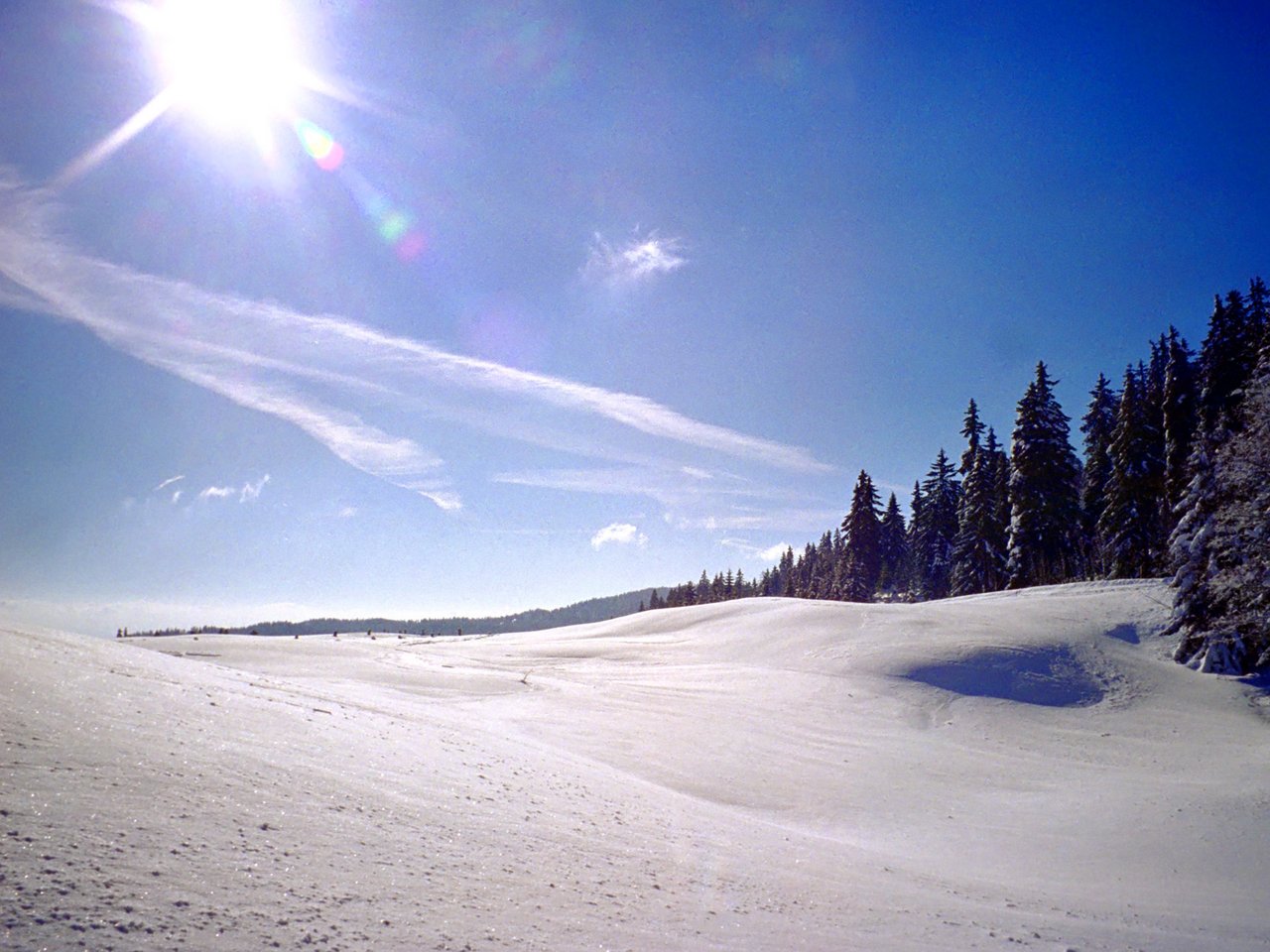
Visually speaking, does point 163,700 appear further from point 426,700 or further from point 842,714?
point 842,714

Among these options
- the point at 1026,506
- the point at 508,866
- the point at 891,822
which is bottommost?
the point at 891,822

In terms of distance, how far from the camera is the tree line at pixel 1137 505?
19641 mm

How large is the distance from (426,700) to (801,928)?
599 inches

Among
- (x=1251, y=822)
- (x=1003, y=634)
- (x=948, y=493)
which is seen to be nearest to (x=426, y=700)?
(x=1251, y=822)

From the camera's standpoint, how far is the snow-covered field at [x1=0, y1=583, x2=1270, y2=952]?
156 inches

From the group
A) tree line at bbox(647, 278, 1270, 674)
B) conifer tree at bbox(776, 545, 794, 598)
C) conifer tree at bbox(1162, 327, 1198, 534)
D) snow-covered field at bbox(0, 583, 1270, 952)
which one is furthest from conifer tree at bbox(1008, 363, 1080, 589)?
conifer tree at bbox(776, 545, 794, 598)

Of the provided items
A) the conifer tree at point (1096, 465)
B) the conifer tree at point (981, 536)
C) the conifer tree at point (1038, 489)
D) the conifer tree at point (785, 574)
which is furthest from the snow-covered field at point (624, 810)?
the conifer tree at point (785, 574)

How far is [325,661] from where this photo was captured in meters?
26.7

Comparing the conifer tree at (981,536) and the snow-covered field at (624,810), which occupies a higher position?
A: the conifer tree at (981,536)

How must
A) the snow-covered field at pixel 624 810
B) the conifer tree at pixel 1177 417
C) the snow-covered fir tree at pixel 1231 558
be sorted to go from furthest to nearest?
the conifer tree at pixel 1177 417, the snow-covered fir tree at pixel 1231 558, the snow-covered field at pixel 624 810

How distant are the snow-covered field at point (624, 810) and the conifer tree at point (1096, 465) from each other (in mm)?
39003

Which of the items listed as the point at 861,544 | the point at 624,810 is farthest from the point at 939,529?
the point at 624,810

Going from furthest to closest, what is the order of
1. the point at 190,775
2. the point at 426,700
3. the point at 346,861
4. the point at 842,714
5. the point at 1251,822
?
the point at 842,714, the point at 426,700, the point at 1251,822, the point at 190,775, the point at 346,861

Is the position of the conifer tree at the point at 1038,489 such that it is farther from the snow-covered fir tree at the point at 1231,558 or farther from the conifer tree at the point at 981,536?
the snow-covered fir tree at the point at 1231,558
